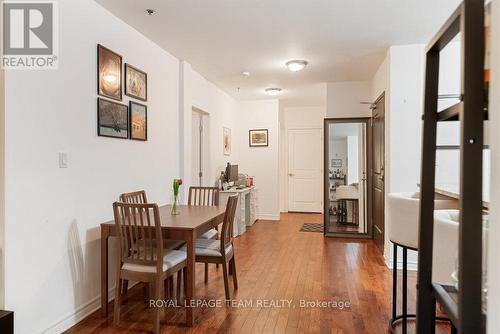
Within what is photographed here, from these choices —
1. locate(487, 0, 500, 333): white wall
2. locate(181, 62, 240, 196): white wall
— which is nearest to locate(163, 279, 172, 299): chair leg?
locate(181, 62, 240, 196): white wall

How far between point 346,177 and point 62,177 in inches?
163

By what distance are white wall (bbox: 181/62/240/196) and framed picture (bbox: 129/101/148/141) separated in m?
0.89

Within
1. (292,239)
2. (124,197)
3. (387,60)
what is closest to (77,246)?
(124,197)

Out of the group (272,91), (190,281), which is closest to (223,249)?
(190,281)

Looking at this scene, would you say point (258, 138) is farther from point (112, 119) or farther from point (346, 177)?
point (112, 119)

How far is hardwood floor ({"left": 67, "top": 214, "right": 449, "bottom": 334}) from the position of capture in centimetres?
242

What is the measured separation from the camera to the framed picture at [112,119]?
2760mm

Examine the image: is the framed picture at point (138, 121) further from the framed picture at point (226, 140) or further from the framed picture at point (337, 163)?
the framed picture at point (337, 163)

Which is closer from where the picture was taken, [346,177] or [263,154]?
[346,177]

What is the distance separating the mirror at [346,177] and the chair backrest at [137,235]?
11.7 feet

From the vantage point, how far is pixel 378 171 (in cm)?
466

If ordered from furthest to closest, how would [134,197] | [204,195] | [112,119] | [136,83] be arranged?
[204,195], [136,83], [134,197], [112,119]

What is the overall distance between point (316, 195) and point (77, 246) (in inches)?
237

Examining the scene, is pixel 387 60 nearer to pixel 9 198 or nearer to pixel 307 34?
pixel 307 34
